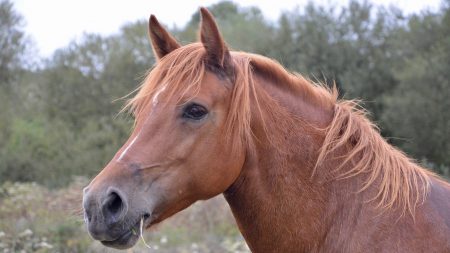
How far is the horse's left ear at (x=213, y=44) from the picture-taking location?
2896mm

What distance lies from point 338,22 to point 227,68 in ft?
56.3

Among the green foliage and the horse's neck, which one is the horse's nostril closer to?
the horse's neck

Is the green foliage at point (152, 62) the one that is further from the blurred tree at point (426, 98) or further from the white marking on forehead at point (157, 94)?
the white marking on forehead at point (157, 94)

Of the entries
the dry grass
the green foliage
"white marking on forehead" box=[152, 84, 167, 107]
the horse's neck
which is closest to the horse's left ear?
"white marking on forehead" box=[152, 84, 167, 107]

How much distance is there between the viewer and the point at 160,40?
128 inches

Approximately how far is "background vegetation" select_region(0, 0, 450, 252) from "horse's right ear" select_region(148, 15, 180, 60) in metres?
12.2

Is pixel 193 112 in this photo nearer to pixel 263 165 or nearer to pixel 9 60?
pixel 263 165

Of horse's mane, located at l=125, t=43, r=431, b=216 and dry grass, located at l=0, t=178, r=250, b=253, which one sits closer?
horse's mane, located at l=125, t=43, r=431, b=216

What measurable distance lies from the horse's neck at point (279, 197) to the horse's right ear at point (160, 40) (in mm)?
719

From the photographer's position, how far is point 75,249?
7574 mm

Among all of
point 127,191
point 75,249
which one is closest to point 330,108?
point 127,191

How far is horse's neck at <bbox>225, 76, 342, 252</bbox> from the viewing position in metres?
2.91

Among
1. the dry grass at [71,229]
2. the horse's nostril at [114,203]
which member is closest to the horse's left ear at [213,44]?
the horse's nostril at [114,203]

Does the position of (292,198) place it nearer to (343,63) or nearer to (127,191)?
(127,191)
